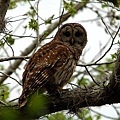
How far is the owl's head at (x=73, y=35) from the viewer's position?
213 inches

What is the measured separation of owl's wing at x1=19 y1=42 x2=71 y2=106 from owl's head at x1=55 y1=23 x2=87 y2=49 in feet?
A: 2.16

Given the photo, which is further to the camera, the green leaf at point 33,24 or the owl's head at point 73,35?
the owl's head at point 73,35

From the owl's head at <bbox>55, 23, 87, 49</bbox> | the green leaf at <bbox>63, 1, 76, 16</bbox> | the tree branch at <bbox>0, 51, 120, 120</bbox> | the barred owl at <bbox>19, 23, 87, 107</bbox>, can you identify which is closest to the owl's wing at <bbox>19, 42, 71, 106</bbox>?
the barred owl at <bbox>19, 23, 87, 107</bbox>

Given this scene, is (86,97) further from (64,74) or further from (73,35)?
(73,35)

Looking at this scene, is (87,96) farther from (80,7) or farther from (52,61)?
(80,7)

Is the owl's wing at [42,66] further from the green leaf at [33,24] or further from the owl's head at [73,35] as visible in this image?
the owl's head at [73,35]

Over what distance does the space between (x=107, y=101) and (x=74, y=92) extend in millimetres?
301

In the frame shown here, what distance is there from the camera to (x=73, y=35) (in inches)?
219

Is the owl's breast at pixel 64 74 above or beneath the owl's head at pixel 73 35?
beneath

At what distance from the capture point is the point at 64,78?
14.3ft

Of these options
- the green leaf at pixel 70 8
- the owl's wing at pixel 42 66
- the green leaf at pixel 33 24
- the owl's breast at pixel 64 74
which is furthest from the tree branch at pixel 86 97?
the green leaf at pixel 70 8

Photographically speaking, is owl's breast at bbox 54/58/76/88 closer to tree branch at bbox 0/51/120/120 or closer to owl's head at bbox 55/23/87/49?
tree branch at bbox 0/51/120/120

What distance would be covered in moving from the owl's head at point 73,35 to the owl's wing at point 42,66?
2.16ft

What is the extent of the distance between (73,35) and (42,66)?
147 cm
